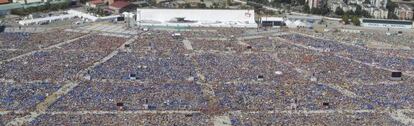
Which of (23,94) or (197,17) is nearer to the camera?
(23,94)

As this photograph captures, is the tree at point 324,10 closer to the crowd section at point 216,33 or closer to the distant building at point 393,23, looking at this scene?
the distant building at point 393,23

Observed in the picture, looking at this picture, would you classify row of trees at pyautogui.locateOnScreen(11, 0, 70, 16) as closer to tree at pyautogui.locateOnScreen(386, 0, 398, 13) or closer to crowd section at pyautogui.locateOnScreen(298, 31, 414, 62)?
crowd section at pyautogui.locateOnScreen(298, 31, 414, 62)

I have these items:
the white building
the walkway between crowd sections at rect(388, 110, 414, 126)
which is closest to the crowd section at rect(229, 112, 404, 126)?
the walkway between crowd sections at rect(388, 110, 414, 126)

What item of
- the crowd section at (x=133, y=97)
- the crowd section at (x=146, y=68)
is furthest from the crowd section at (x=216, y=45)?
the crowd section at (x=133, y=97)

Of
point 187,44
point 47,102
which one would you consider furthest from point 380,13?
point 47,102

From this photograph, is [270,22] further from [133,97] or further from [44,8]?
[133,97]

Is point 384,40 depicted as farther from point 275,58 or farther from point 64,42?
point 64,42

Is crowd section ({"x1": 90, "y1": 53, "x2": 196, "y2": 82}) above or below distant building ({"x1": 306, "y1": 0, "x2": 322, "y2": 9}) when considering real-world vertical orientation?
below

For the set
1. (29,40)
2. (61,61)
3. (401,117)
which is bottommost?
(401,117)
